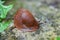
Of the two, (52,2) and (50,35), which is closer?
(50,35)

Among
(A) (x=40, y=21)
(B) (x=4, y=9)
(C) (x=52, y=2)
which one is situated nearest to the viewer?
(B) (x=4, y=9)

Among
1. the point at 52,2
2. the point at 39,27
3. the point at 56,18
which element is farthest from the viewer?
the point at 52,2

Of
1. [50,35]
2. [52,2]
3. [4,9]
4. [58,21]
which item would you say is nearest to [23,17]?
[4,9]

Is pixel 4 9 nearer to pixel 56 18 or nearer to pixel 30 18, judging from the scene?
pixel 30 18

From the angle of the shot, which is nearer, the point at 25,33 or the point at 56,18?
the point at 25,33

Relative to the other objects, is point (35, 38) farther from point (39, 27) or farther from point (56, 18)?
point (56, 18)

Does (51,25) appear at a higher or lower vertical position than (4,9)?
lower

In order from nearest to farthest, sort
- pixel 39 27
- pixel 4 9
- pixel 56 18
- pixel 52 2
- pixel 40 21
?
pixel 4 9
pixel 39 27
pixel 40 21
pixel 56 18
pixel 52 2

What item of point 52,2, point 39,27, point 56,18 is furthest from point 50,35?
point 52,2

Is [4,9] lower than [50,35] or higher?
higher
